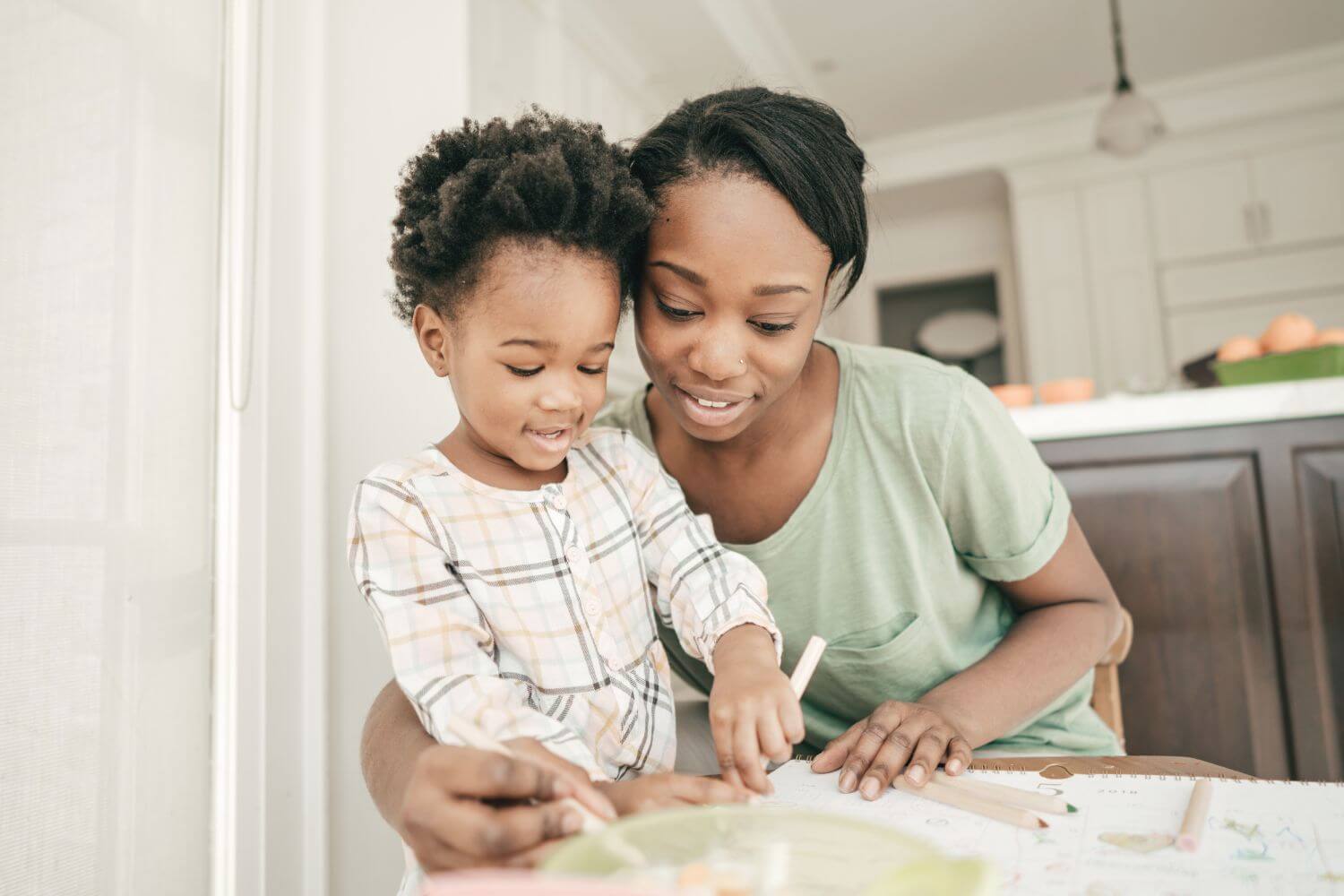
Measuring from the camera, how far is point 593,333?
0.74 meters

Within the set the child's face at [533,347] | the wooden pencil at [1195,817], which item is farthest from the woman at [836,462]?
the wooden pencil at [1195,817]

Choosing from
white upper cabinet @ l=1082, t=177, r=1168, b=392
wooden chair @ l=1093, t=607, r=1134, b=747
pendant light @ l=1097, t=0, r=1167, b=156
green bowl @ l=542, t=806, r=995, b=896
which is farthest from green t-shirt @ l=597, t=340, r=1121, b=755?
white upper cabinet @ l=1082, t=177, r=1168, b=392

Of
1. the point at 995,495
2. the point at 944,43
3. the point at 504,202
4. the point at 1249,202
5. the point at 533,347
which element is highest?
the point at 944,43

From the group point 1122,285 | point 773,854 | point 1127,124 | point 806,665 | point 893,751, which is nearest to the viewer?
point 773,854

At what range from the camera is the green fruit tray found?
1.61m

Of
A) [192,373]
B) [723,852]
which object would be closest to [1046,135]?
[192,373]

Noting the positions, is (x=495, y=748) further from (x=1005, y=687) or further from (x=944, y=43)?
(x=944, y=43)

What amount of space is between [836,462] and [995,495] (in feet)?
0.58

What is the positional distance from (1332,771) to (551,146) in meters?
1.66

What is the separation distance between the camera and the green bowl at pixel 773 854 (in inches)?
13.3

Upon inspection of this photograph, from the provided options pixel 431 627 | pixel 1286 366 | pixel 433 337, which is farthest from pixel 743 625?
pixel 1286 366

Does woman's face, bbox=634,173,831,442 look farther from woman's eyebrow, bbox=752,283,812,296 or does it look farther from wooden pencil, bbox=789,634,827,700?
wooden pencil, bbox=789,634,827,700

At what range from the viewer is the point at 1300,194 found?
4.20 meters

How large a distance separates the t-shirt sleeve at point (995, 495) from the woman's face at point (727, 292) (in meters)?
0.24
